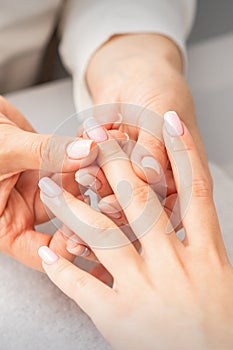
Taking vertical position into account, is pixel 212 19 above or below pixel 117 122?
below

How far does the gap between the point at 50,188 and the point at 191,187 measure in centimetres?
13

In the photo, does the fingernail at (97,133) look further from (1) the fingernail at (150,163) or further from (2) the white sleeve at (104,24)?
(2) the white sleeve at (104,24)

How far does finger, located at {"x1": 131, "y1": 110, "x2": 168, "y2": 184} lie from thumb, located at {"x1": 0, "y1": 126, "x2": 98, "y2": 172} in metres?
0.04

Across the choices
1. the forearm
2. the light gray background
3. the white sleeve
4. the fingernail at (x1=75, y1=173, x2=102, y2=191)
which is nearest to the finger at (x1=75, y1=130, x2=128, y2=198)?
the fingernail at (x1=75, y1=173, x2=102, y2=191)

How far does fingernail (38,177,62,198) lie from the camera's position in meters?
0.52

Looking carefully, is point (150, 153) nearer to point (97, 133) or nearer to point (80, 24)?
point (97, 133)

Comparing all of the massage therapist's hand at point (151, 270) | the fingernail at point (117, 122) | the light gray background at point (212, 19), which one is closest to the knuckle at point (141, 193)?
the massage therapist's hand at point (151, 270)

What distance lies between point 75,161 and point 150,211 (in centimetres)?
8

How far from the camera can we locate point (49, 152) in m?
0.52

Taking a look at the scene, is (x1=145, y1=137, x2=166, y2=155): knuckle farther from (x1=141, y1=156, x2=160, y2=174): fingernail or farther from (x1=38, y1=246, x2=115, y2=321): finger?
(x1=38, y1=246, x2=115, y2=321): finger

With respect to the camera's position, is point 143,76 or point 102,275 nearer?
point 102,275

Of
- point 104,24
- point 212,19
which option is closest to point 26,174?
point 104,24

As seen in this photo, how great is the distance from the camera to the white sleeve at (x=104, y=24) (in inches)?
29.8

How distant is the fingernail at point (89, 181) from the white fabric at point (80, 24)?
9.4 inches
